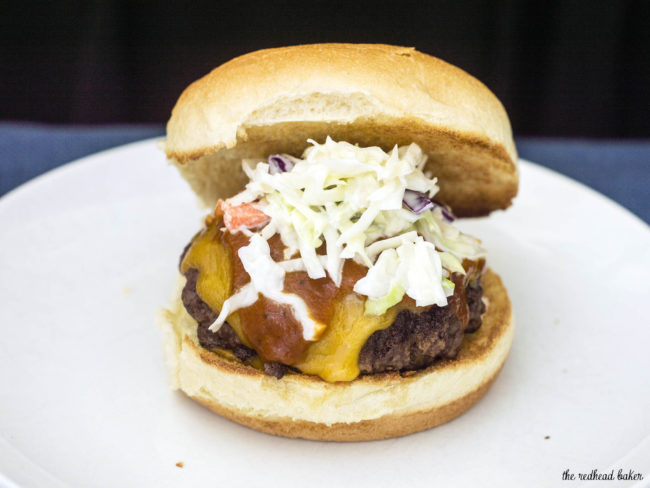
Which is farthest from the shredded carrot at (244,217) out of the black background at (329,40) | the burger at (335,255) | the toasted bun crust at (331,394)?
the black background at (329,40)

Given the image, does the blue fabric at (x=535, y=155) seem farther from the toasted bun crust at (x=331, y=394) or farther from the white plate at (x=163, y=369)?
the toasted bun crust at (x=331, y=394)

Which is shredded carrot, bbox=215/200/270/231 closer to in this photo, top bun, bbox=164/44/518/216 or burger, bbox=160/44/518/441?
burger, bbox=160/44/518/441

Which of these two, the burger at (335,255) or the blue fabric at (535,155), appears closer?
the burger at (335,255)

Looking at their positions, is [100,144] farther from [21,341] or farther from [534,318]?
[534,318]

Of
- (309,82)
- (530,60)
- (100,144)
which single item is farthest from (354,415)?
(530,60)

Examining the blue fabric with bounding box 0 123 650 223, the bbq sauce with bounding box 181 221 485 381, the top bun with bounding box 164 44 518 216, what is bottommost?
the blue fabric with bounding box 0 123 650 223

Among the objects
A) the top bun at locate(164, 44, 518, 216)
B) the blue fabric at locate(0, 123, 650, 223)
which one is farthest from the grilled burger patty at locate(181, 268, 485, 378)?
the blue fabric at locate(0, 123, 650, 223)
